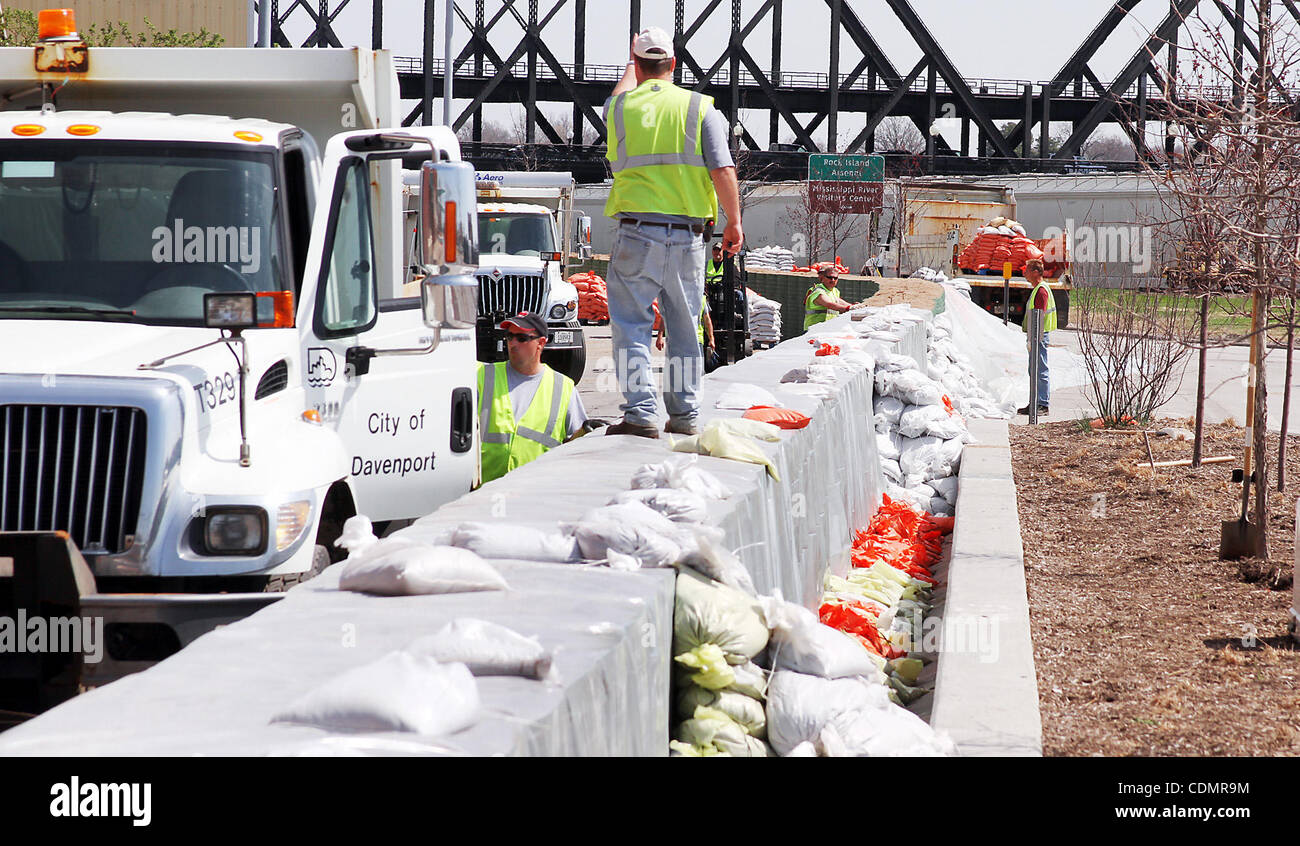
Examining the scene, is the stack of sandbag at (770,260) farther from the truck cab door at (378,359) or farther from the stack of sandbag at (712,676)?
the stack of sandbag at (712,676)

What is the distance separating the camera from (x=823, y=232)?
2206 inches

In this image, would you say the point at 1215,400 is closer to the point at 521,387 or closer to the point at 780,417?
the point at 780,417

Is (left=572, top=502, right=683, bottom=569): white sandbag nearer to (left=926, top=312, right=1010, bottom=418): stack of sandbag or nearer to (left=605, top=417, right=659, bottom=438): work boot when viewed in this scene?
(left=605, top=417, right=659, bottom=438): work boot

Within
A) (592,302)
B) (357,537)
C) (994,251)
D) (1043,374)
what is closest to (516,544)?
(357,537)

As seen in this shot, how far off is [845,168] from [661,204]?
40028 mm

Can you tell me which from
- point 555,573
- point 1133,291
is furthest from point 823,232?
point 555,573

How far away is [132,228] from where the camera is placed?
5836 millimetres

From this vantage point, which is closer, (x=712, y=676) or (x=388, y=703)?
(x=388, y=703)

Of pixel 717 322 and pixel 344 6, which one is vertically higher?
pixel 344 6

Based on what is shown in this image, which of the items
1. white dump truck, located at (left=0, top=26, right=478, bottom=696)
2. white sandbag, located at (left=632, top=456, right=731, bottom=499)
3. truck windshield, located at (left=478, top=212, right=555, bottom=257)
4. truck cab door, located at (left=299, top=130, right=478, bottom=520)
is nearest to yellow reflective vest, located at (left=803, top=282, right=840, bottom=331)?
truck windshield, located at (left=478, top=212, right=555, bottom=257)

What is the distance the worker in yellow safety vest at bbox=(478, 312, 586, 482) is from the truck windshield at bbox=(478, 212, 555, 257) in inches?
565
